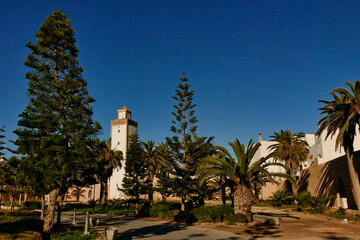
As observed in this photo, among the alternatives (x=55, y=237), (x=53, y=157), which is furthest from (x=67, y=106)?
(x=55, y=237)

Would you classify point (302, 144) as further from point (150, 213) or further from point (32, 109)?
point (32, 109)

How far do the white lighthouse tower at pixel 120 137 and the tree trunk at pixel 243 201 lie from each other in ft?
97.1

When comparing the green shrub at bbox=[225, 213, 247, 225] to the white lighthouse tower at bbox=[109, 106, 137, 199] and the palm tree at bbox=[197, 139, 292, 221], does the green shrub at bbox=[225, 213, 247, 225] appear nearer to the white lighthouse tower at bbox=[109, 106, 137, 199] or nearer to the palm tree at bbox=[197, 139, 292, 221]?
the palm tree at bbox=[197, 139, 292, 221]

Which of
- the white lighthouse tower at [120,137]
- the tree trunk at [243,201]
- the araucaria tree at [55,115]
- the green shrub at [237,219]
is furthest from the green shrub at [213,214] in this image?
the white lighthouse tower at [120,137]

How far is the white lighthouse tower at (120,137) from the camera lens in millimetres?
43969

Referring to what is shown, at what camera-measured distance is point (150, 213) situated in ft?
74.2

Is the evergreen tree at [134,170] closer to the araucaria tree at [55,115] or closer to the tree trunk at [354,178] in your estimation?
the araucaria tree at [55,115]

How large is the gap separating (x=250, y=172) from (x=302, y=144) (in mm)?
16332

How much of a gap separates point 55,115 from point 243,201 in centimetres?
1192

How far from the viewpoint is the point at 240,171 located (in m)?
17.1

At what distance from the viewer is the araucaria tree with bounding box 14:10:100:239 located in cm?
1230

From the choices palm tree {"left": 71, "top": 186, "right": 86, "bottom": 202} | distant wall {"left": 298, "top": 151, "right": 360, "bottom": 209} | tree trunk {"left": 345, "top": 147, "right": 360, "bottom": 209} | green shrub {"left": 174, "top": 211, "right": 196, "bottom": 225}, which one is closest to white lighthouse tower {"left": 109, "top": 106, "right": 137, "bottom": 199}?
palm tree {"left": 71, "top": 186, "right": 86, "bottom": 202}

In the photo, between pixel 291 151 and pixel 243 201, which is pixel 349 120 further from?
pixel 291 151

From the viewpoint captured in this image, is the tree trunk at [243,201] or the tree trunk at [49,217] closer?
the tree trunk at [49,217]
